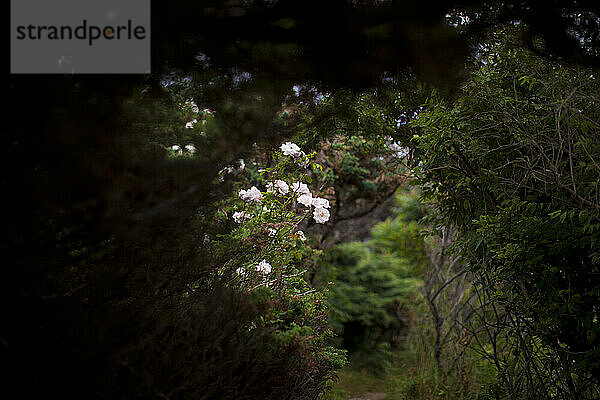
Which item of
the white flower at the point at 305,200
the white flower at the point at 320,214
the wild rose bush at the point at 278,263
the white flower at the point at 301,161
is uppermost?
the white flower at the point at 301,161

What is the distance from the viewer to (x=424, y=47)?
184 centimetres

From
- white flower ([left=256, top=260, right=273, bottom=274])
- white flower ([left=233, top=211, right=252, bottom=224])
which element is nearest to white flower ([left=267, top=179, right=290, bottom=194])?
white flower ([left=233, top=211, right=252, bottom=224])

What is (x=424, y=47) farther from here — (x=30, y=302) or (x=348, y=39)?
(x=30, y=302)

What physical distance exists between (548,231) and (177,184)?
194cm

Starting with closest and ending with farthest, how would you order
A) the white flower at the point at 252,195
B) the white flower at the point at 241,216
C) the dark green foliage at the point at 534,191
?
the dark green foliage at the point at 534,191 → the white flower at the point at 241,216 → the white flower at the point at 252,195

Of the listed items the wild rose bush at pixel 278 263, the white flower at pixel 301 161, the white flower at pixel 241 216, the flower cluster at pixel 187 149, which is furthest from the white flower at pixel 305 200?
the flower cluster at pixel 187 149

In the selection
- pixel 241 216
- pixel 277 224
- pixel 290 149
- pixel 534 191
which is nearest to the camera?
pixel 534 191

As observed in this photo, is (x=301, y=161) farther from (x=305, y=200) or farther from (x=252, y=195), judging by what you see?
(x=252, y=195)

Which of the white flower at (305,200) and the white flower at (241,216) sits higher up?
the white flower at (305,200)

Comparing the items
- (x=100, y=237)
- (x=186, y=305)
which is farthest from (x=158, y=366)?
(x=100, y=237)

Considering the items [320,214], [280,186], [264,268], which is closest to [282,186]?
[280,186]

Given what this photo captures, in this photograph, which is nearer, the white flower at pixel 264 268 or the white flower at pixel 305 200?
the white flower at pixel 264 268

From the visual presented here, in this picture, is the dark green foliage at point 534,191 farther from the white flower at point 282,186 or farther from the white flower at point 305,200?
the white flower at point 282,186

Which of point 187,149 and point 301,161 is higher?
point 301,161
